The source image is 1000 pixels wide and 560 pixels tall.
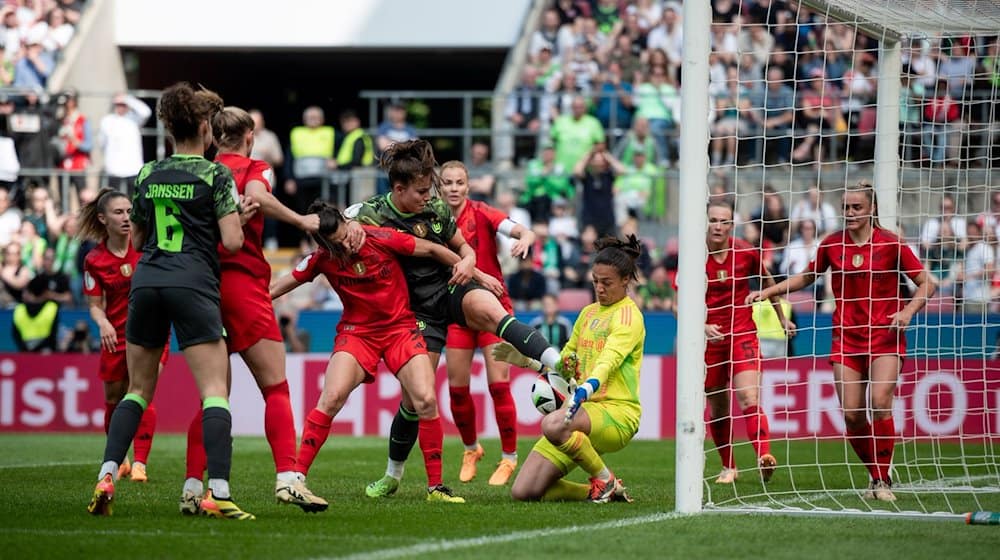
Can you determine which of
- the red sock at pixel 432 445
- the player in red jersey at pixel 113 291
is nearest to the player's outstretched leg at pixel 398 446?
the red sock at pixel 432 445

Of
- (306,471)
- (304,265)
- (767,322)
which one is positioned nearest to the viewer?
(306,471)

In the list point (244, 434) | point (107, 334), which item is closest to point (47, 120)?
point (244, 434)

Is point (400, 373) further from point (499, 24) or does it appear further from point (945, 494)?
point (499, 24)

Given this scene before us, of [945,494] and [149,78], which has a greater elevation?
[149,78]

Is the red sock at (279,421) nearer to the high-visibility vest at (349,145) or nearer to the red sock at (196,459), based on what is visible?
the red sock at (196,459)

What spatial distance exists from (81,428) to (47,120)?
5.81 meters

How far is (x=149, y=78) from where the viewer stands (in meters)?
24.9

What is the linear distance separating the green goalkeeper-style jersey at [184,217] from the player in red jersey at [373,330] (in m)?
1.11

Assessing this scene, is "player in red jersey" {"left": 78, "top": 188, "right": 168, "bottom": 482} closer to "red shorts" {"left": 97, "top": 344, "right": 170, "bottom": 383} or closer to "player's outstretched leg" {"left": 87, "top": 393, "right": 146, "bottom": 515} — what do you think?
"red shorts" {"left": 97, "top": 344, "right": 170, "bottom": 383}

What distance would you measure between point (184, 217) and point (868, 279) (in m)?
4.58

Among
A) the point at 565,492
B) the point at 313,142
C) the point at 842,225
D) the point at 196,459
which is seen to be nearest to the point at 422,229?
the point at 565,492

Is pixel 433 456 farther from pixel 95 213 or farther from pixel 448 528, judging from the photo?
pixel 95 213

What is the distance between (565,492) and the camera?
8.10 meters

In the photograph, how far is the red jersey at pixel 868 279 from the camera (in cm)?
894
